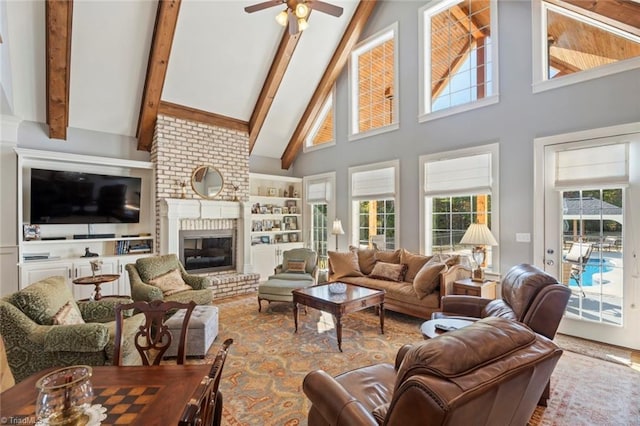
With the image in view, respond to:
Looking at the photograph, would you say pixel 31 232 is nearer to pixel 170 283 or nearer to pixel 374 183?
pixel 170 283

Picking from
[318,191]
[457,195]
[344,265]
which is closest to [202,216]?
[318,191]

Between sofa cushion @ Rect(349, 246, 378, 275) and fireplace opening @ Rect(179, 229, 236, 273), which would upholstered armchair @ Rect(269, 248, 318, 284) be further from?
fireplace opening @ Rect(179, 229, 236, 273)

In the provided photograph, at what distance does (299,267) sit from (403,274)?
1686mm

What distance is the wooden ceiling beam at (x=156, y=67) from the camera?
4.44m

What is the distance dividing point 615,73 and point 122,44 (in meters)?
6.47

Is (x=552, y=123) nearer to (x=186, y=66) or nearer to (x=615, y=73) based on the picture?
(x=615, y=73)

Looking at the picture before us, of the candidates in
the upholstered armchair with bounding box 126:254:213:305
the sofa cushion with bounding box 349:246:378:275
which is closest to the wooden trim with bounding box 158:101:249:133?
the upholstered armchair with bounding box 126:254:213:305

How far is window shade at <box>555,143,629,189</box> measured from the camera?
3463mm

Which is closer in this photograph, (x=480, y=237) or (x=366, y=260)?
(x=480, y=237)

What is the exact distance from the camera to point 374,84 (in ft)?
20.9

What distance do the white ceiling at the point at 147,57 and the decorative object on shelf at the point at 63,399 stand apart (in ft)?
16.1

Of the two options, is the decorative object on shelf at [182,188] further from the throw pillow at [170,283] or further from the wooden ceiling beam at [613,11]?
the wooden ceiling beam at [613,11]

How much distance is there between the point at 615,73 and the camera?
3496 millimetres

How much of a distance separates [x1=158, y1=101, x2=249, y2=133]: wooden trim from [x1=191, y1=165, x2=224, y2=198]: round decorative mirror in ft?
3.09
